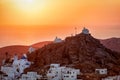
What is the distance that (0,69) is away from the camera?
119 feet

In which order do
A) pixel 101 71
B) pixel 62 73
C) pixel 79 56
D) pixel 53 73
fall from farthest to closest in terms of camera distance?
1. pixel 79 56
2. pixel 53 73
3. pixel 62 73
4. pixel 101 71

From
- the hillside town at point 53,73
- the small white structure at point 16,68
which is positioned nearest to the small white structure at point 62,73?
the hillside town at point 53,73

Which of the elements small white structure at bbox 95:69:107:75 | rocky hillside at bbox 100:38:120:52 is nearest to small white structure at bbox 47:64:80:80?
small white structure at bbox 95:69:107:75

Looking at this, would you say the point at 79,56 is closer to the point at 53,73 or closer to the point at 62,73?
the point at 62,73

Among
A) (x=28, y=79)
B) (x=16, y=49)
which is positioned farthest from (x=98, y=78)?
(x=16, y=49)

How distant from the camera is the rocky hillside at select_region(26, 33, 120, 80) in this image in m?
32.5

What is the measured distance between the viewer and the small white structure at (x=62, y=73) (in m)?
30.4

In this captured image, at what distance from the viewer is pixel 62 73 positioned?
31.0 metres

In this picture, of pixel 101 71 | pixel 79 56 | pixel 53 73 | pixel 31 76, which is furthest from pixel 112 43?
pixel 31 76

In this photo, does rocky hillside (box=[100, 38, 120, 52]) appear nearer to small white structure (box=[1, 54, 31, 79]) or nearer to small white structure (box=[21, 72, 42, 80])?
small white structure (box=[1, 54, 31, 79])

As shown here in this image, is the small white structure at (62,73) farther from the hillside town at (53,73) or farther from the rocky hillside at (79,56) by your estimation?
the rocky hillside at (79,56)

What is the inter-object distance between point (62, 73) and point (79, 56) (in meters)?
3.38

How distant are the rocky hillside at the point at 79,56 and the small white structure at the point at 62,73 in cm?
104

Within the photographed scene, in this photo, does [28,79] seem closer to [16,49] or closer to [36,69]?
[36,69]
